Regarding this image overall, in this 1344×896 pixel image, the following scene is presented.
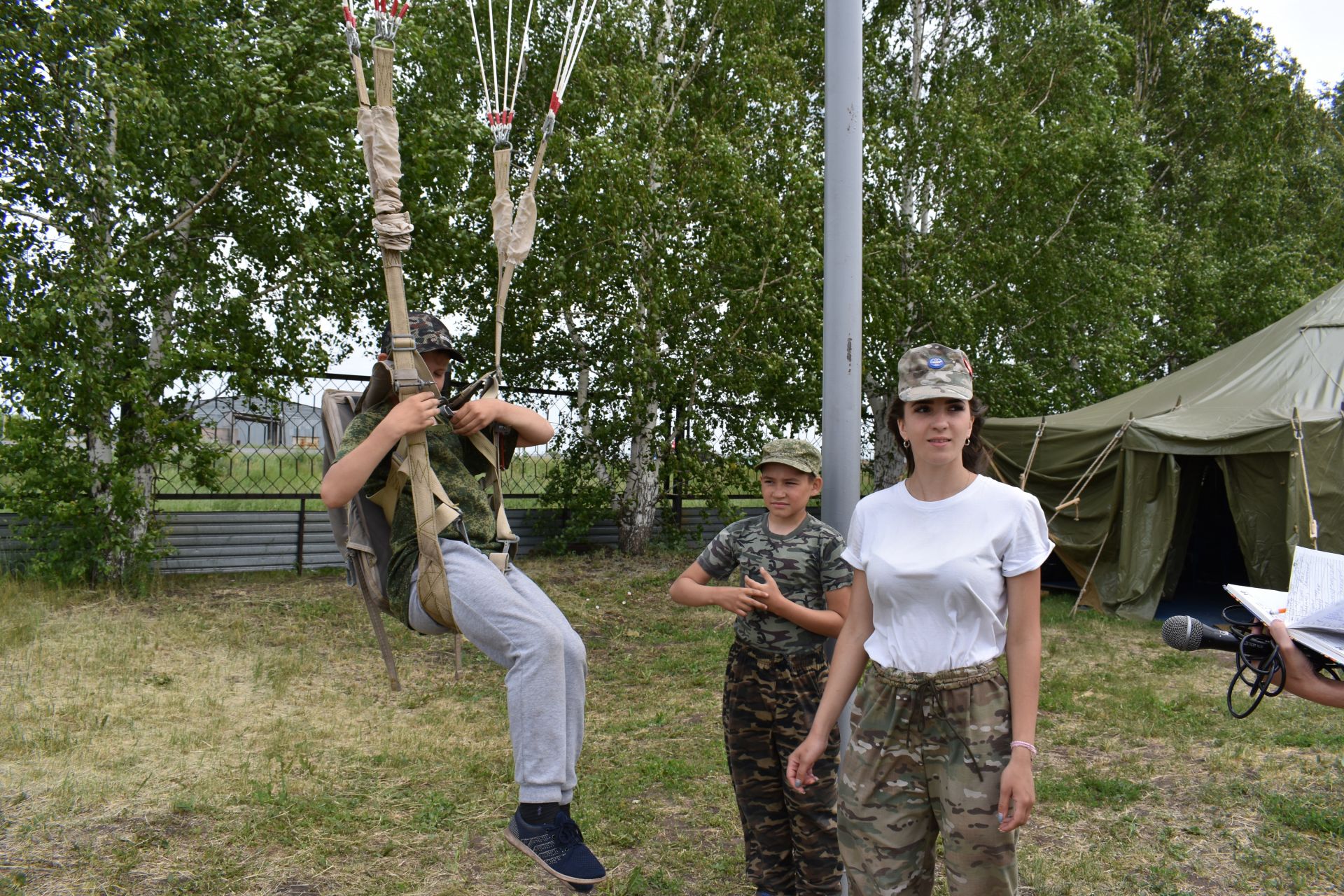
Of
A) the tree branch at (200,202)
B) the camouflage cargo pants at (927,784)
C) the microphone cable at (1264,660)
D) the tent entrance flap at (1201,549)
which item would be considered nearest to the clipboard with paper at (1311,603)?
the microphone cable at (1264,660)

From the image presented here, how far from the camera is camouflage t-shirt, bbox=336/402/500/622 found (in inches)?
124

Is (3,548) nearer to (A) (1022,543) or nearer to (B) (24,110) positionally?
(B) (24,110)

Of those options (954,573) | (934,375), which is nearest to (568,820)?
(954,573)

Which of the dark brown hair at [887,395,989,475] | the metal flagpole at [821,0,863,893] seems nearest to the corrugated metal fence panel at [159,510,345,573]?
the metal flagpole at [821,0,863,893]

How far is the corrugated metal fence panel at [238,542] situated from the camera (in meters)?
9.73

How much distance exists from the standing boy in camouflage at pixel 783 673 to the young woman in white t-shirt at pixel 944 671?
76cm

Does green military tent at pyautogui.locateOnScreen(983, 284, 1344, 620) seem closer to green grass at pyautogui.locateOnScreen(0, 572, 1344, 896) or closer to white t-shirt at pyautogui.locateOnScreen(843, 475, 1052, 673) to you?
green grass at pyautogui.locateOnScreen(0, 572, 1344, 896)

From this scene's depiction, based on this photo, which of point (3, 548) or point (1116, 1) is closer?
point (3, 548)

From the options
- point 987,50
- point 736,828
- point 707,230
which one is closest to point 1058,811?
point 736,828

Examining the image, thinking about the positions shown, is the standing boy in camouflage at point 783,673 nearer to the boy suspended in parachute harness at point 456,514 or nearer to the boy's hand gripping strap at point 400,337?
the boy suspended in parachute harness at point 456,514

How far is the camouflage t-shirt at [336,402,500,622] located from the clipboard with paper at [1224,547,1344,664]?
7.30ft

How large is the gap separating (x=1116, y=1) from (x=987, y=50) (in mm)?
6015

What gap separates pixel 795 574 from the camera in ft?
10.9

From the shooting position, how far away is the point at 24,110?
8.26 m
